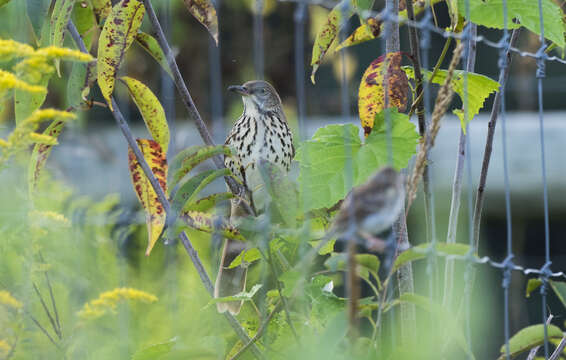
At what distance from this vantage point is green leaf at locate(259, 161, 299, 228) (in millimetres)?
810

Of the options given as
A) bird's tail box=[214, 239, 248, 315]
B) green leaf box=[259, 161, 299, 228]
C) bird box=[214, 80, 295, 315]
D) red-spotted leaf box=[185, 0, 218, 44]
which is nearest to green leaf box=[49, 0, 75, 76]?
red-spotted leaf box=[185, 0, 218, 44]

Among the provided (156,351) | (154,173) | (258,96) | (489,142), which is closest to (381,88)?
(489,142)

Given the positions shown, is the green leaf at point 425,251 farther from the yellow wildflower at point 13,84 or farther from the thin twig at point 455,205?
the yellow wildflower at point 13,84

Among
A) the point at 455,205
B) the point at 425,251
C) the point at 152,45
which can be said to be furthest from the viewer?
the point at 455,205

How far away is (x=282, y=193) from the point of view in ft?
2.67

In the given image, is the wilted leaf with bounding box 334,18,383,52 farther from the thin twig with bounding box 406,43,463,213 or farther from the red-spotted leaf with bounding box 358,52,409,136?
the thin twig with bounding box 406,43,463,213

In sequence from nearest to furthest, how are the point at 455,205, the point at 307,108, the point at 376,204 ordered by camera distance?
the point at 376,204
the point at 455,205
the point at 307,108

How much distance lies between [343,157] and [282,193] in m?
0.11

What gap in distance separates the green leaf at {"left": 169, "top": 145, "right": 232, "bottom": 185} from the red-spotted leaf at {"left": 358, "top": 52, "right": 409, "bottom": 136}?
0.59ft

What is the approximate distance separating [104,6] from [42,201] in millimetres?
1197

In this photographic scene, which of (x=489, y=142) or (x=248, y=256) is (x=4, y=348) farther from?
(x=489, y=142)

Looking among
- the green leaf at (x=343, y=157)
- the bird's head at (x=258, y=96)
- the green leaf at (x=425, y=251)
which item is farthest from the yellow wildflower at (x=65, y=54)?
the bird's head at (x=258, y=96)

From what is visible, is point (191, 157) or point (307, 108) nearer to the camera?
point (191, 157)

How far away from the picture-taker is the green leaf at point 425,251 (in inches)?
29.1
